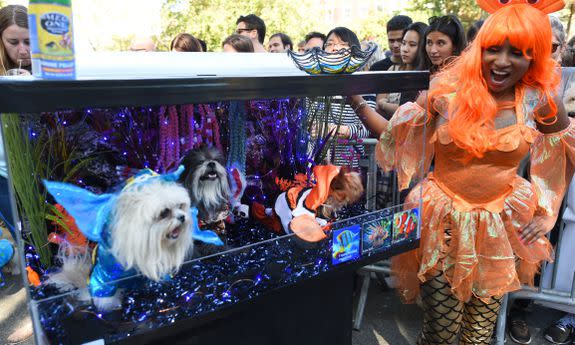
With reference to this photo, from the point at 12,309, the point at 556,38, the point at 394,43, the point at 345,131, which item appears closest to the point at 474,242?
the point at 345,131

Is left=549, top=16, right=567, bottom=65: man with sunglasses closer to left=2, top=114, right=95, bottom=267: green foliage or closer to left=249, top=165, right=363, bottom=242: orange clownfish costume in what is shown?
left=249, top=165, right=363, bottom=242: orange clownfish costume

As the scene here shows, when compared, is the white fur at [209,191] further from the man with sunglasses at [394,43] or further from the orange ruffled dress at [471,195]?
the man with sunglasses at [394,43]

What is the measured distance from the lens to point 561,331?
2.58 metres

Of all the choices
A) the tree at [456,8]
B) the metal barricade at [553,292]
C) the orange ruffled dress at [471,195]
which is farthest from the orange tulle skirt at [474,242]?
the tree at [456,8]

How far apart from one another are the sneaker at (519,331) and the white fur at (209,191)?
2135 millimetres

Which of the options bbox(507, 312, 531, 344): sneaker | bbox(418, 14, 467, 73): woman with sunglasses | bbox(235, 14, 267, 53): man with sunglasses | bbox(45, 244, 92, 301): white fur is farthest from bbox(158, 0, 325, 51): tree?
bbox(45, 244, 92, 301): white fur

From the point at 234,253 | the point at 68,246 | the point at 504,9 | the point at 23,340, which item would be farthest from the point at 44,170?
the point at 23,340

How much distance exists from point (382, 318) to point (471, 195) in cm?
130

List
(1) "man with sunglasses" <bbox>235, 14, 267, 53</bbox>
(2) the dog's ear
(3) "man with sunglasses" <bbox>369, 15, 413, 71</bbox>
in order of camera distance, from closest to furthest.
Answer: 1. (2) the dog's ear
2. (3) "man with sunglasses" <bbox>369, 15, 413, 71</bbox>
3. (1) "man with sunglasses" <bbox>235, 14, 267, 53</bbox>

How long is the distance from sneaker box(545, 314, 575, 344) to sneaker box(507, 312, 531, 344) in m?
0.12

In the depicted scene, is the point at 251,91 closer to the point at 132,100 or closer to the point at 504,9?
the point at 132,100

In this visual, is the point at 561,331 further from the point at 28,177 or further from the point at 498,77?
the point at 28,177

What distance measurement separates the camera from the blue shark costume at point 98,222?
105cm

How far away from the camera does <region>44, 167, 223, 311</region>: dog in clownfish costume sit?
1.05 metres
